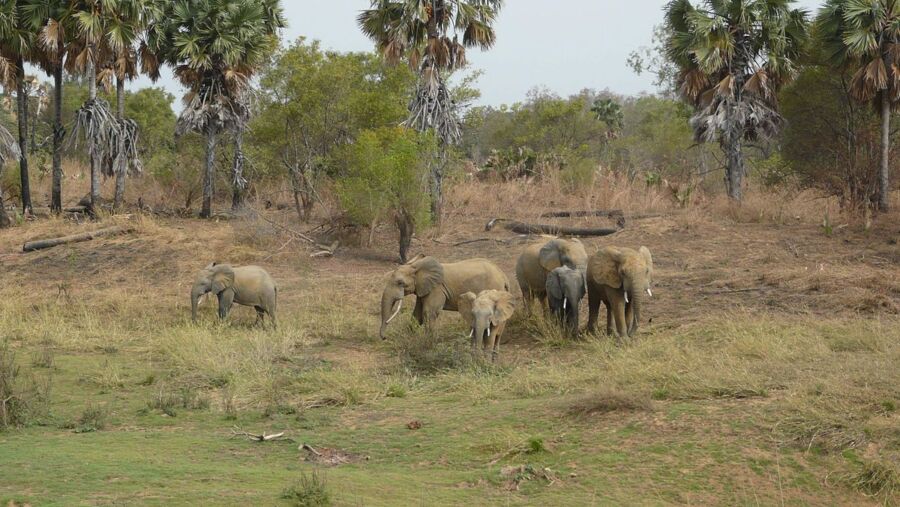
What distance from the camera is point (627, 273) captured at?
44.1 ft

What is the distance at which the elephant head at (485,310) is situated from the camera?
12.6m

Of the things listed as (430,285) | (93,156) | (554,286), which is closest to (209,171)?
(93,156)

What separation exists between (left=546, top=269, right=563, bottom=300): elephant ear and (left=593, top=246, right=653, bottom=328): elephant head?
0.53 metres

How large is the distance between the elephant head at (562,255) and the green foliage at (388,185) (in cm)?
836

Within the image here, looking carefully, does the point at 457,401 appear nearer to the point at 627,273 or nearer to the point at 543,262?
the point at 627,273

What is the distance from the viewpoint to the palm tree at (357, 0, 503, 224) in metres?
26.6

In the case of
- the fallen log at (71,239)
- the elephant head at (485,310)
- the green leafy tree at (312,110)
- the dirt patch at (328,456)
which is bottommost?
the dirt patch at (328,456)

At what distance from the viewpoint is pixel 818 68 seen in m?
28.5

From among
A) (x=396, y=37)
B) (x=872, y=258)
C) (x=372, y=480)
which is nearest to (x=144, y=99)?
(x=396, y=37)

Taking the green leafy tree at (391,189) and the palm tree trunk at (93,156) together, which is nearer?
the green leafy tree at (391,189)

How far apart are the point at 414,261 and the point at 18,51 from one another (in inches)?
759

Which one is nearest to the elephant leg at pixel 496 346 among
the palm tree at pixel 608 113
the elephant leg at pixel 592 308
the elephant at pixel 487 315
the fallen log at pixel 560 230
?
the elephant at pixel 487 315


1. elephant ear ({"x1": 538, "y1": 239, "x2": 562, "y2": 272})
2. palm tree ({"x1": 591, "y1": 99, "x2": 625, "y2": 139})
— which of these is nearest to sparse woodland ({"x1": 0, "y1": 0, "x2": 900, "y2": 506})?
elephant ear ({"x1": 538, "y1": 239, "x2": 562, "y2": 272})

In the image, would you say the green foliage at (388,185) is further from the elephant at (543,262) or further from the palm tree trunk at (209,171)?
the palm tree trunk at (209,171)
